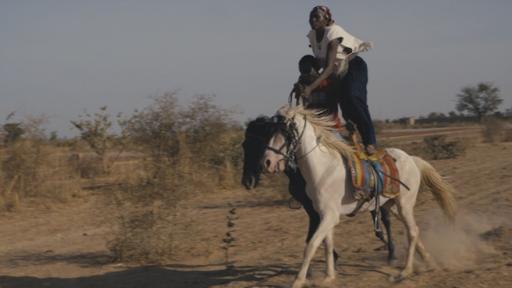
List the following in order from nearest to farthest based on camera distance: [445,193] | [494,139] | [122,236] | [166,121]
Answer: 1. [445,193]
2. [122,236]
3. [166,121]
4. [494,139]

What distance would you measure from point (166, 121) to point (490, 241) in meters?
6.92

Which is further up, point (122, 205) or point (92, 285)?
point (122, 205)

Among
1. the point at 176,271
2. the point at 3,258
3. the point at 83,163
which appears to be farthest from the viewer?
the point at 83,163

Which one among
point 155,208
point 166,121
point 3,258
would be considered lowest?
point 3,258

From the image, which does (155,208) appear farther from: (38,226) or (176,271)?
(38,226)

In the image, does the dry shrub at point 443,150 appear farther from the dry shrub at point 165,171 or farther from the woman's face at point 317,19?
A: the woman's face at point 317,19

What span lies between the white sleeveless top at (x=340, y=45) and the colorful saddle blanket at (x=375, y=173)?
1.00 meters

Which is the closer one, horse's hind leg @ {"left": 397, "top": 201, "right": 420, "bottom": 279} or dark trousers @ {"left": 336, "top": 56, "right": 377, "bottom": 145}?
dark trousers @ {"left": 336, "top": 56, "right": 377, "bottom": 145}

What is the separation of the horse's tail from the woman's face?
213 cm

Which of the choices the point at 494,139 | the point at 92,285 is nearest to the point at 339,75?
the point at 92,285

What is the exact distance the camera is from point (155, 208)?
10016 millimetres

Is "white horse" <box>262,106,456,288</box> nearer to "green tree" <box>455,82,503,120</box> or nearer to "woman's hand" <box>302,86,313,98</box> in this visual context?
"woman's hand" <box>302,86,313,98</box>

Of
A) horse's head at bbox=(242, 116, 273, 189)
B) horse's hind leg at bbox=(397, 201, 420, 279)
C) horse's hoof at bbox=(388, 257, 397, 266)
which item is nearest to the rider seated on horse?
horse's head at bbox=(242, 116, 273, 189)

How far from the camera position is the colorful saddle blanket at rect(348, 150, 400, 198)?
7055 millimetres
